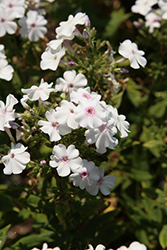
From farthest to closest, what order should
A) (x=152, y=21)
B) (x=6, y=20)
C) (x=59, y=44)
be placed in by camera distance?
(x=152, y=21) < (x=6, y=20) < (x=59, y=44)

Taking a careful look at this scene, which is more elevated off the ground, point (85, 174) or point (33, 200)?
point (85, 174)

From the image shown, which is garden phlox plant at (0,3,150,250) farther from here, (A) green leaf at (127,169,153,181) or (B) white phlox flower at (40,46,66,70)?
(A) green leaf at (127,169,153,181)

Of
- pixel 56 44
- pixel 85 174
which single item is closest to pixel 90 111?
pixel 85 174

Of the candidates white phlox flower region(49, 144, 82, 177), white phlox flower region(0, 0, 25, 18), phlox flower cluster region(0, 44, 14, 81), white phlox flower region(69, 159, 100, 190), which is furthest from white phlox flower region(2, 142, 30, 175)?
white phlox flower region(0, 0, 25, 18)

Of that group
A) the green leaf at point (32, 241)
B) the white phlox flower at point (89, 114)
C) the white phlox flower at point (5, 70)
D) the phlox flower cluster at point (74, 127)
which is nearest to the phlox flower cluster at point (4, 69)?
the white phlox flower at point (5, 70)

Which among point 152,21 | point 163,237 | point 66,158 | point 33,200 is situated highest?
point 152,21

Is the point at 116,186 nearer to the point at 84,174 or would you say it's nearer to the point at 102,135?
the point at 84,174

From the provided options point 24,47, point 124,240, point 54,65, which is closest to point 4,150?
point 54,65

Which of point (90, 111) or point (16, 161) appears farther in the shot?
point (16, 161)
